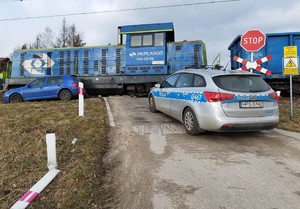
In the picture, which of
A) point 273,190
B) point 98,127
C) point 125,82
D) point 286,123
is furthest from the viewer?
point 125,82

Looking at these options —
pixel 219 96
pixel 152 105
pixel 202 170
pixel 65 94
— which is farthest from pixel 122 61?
pixel 202 170

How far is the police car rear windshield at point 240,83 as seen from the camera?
599cm

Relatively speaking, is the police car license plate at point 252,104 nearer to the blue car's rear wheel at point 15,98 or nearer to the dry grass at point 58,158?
the dry grass at point 58,158

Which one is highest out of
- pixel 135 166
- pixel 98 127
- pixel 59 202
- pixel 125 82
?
pixel 125 82

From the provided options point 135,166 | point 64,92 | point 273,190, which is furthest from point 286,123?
point 64,92

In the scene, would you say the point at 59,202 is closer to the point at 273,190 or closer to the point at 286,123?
the point at 273,190

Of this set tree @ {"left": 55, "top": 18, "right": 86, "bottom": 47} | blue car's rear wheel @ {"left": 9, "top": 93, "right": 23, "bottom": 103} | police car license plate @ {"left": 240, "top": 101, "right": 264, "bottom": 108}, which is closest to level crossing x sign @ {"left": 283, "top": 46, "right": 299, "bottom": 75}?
police car license plate @ {"left": 240, "top": 101, "right": 264, "bottom": 108}

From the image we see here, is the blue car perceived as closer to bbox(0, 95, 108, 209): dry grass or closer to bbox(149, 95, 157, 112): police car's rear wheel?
bbox(0, 95, 108, 209): dry grass

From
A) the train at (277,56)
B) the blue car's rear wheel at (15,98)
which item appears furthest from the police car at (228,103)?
the blue car's rear wheel at (15,98)

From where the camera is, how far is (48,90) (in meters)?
14.4

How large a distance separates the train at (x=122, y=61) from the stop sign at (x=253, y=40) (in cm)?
601

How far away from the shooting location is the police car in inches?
229

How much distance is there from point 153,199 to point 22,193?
79.4 inches

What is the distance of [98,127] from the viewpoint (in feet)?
23.4
